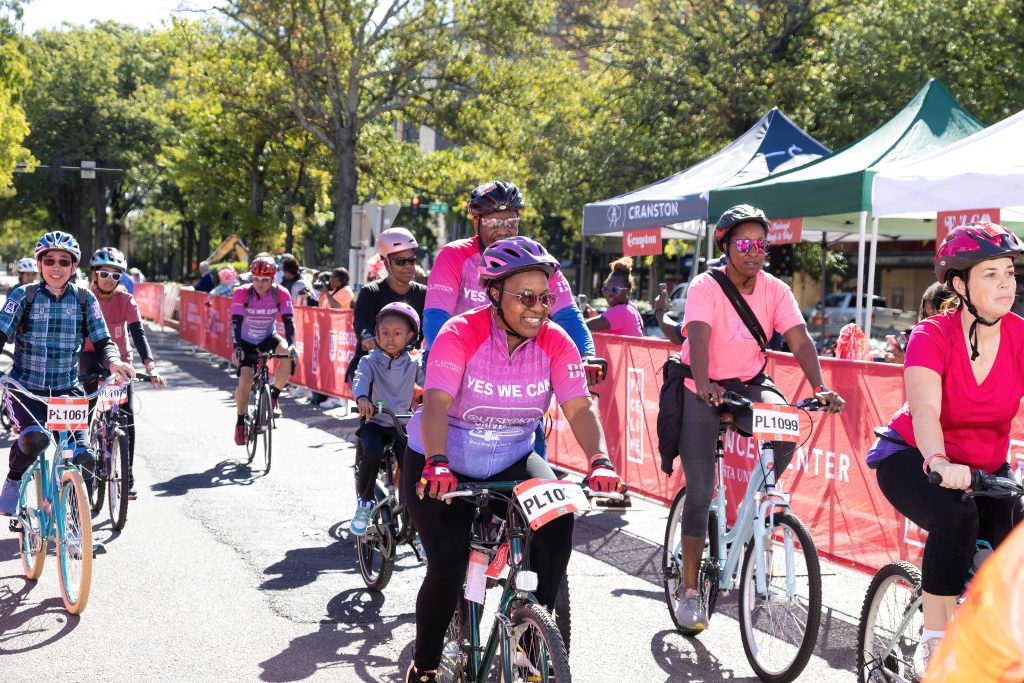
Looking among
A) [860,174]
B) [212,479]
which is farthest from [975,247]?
[212,479]

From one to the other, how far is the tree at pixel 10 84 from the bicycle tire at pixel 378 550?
2970cm

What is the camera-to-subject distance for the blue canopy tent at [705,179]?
15.0 meters

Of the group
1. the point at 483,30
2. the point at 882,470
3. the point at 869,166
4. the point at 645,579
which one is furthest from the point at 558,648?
the point at 483,30

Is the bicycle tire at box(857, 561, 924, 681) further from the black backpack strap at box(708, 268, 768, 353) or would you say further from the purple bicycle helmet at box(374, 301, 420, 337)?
the purple bicycle helmet at box(374, 301, 420, 337)

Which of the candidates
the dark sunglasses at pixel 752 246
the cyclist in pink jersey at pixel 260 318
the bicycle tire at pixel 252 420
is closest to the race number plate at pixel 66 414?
the dark sunglasses at pixel 752 246

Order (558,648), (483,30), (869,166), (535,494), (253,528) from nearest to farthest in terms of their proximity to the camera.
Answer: (558,648) < (535,494) < (253,528) < (869,166) < (483,30)

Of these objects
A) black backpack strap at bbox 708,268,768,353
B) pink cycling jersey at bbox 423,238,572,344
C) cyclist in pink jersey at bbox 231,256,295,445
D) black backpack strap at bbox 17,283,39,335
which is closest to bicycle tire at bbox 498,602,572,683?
pink cycling jersey at bbox 423,238,572,344

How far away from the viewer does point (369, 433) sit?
22.8 feet

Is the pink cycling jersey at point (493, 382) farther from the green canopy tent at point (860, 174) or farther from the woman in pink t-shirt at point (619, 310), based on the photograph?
the green canopy tent at point (860, 174)

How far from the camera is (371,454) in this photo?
686cm

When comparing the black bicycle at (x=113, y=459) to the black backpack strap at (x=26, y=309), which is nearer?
the black backpack strap at (x=26, y=309)

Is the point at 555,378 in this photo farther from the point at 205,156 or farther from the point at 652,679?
the point at 205,156

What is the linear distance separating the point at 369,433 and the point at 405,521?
0.57 m

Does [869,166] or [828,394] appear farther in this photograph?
[869,166]
